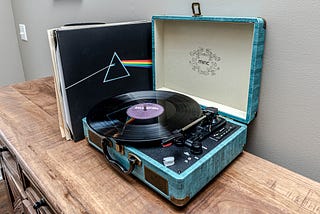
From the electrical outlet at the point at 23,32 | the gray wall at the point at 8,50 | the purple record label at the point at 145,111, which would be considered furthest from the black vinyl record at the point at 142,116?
the gray wall at the point at 8,50

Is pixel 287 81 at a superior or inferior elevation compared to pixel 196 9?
inferior

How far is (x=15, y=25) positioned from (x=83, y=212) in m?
2.04

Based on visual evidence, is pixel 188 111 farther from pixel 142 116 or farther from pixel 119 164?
pixel 119 164

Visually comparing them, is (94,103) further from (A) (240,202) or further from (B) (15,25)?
(B) (15,25)

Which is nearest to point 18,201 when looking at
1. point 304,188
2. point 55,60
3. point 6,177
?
point 6,177

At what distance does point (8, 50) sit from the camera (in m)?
2.12

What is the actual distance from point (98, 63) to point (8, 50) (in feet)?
5.54

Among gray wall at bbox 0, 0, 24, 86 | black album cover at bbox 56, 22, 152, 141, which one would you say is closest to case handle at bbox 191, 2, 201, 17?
black album cover at bbox 56, 22, 152, 141

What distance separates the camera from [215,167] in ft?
2.04

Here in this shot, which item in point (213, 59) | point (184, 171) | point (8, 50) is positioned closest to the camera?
point (184, 171)

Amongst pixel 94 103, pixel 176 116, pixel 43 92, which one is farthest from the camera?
pixel 43 92

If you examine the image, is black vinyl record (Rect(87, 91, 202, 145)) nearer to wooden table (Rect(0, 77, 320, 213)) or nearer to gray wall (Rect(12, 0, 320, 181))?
wooden table (Rect(0, 77, 320, 213))

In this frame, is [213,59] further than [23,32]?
No

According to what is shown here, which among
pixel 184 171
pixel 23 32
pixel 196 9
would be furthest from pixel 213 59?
pixel 23 32
